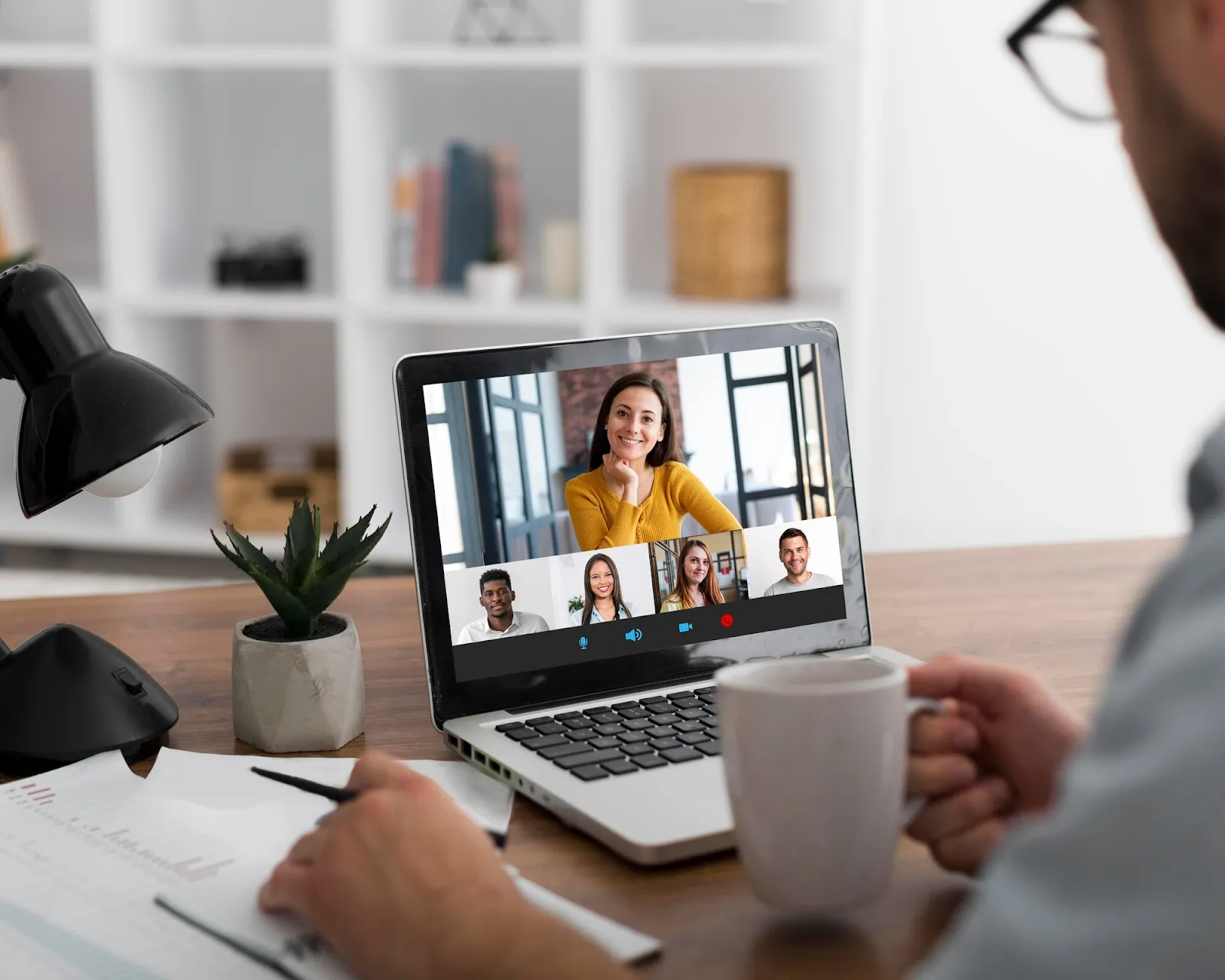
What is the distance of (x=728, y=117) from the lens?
3078mm

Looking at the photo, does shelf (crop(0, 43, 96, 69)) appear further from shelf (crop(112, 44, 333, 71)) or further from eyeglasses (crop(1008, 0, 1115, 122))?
eyeglasses (crop(1008, 0, 1115, 122))

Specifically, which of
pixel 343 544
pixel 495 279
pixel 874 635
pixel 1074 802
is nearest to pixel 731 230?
pixel 495 279

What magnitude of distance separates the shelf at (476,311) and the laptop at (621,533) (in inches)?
70.6

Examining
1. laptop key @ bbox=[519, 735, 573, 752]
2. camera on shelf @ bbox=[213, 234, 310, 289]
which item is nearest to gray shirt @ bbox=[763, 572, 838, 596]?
laptop key @ bbox=[519, 735, 573, 752]

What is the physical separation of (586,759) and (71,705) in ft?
1.07

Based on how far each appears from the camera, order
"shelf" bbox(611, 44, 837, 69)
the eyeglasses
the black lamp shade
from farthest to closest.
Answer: "shelf" bbox(611, 44, 837, 69) → the black lamp shade → the eyeglasses

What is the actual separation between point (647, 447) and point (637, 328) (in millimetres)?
1917

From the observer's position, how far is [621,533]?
94cm

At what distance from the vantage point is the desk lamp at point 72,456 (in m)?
0.80

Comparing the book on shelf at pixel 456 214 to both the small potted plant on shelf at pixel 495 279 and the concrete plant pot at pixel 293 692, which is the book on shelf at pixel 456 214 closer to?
the small potted plant on shelf at pixel 495 279

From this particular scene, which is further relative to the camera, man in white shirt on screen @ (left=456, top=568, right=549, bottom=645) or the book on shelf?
the book on shelf

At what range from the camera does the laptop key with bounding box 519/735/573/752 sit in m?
0.85

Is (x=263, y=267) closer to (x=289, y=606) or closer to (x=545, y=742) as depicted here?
(x=289, y=606)

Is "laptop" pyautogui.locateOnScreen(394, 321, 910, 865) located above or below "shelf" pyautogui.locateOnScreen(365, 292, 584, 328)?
below
